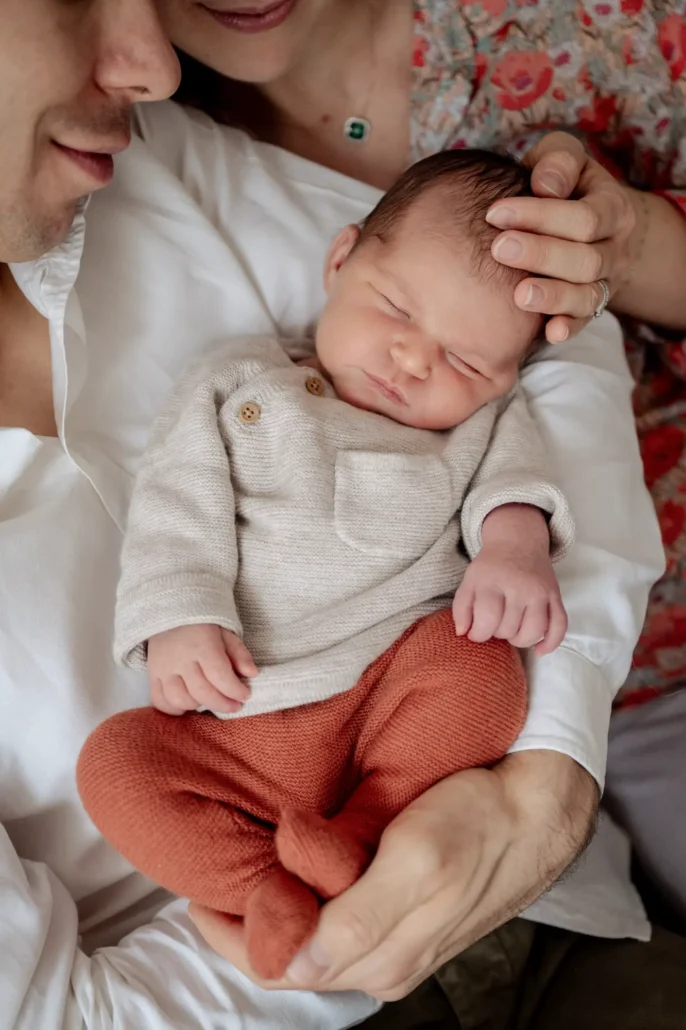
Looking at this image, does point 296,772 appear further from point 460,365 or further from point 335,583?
point 460,365

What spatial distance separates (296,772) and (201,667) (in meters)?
0.18

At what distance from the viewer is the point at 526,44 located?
5.23 ft

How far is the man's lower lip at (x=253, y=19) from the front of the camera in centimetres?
139

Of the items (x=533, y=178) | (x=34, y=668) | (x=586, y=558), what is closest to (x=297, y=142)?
(x=533, y=178)

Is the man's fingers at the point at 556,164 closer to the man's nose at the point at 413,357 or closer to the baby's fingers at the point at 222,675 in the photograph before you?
the man's nose at the point at 413,357

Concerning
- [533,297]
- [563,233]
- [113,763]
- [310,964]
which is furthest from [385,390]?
[310,964]

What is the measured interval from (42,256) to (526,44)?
3.14 feet

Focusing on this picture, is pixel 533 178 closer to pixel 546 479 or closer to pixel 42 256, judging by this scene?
Answer: pixel 546 479

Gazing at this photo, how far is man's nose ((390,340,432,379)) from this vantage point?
1171mm

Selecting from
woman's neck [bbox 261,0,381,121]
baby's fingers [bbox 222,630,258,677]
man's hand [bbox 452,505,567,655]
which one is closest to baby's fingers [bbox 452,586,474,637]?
man's hand [bbox 452,505,567,655]

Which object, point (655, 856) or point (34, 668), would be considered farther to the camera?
point (655, 856)

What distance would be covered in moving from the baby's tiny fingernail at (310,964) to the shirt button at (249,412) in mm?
617

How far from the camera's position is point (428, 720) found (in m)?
1.03

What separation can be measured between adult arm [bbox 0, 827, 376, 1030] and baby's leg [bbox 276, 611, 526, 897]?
272mm
